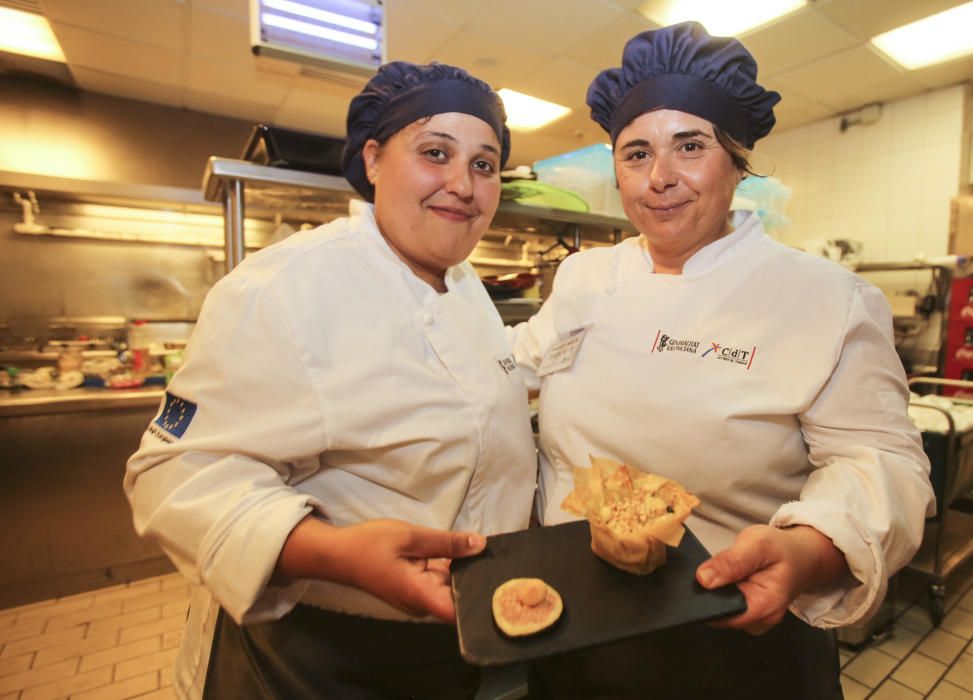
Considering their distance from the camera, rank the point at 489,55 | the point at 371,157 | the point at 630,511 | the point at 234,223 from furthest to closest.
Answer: the point at 489,55 → the point at 234,223 → the point at 371,157 → the point at 630,511

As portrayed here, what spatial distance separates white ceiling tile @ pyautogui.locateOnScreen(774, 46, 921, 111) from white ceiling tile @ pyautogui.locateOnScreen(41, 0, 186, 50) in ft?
14.5

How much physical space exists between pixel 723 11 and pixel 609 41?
74 centimetres

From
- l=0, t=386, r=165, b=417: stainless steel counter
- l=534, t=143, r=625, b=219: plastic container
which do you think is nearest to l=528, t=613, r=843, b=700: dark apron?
l=534, t=143, r=625, b=219: plastic container

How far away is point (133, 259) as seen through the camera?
14.5 ft

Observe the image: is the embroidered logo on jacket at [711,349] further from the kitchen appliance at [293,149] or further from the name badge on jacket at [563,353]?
the kitchen appliance at [293,149]

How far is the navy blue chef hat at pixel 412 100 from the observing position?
1123 mm

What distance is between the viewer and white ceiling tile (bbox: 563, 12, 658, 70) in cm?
353

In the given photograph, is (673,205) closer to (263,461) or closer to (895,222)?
(263,461)

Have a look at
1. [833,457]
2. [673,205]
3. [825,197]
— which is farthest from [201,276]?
[825,197]

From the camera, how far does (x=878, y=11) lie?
3.38 m

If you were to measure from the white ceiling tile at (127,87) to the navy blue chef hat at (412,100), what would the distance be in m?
4.27

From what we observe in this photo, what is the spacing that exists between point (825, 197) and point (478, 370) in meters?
5.72

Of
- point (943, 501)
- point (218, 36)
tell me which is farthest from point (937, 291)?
point (218, 36)

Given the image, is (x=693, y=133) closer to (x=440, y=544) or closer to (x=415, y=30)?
(x=440, y=544)
